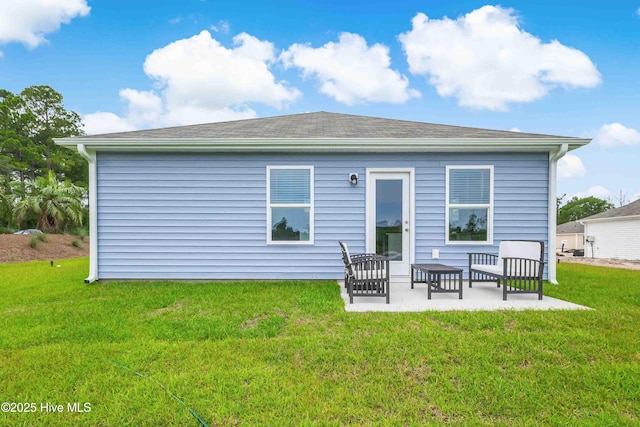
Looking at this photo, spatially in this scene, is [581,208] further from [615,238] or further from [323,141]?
[323,141]

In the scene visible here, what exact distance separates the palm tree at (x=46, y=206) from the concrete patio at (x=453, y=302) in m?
17.2

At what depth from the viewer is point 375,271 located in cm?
451

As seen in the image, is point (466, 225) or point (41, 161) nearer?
point (466, 225)

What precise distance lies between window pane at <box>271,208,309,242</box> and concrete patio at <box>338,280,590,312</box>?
4.78 feet

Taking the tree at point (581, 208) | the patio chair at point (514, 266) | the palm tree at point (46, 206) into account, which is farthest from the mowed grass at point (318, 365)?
the tree at point (581, 208)

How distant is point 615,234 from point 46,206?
105 ft

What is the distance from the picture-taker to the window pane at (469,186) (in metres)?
5.88

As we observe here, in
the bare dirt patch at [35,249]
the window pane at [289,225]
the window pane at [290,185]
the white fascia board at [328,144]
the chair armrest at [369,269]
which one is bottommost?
the bare dirt patch at [35,249]

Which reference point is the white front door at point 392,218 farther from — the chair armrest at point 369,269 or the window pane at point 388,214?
the chair armrest at point 369,269

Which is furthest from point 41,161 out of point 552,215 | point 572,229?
point 572,229

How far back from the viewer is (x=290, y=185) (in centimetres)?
594

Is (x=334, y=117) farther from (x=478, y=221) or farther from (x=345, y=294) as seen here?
(x=345, y=294)

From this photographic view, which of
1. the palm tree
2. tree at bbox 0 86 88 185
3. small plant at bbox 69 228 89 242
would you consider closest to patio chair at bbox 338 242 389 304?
small plant at bbox 69 228 89 242

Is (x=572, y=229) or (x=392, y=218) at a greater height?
(x=392, y=218)
